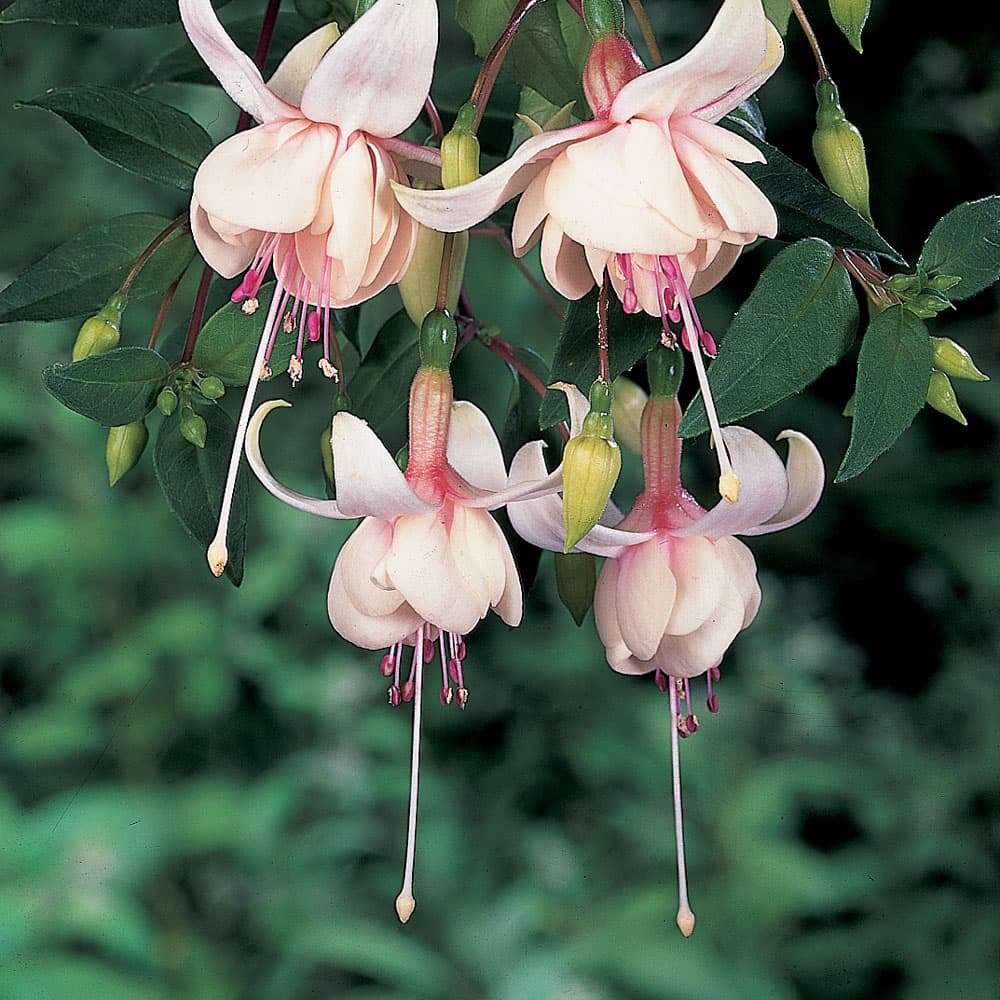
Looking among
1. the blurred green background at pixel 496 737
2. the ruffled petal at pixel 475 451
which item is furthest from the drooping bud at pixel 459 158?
the blurred green background at pixel 496 737

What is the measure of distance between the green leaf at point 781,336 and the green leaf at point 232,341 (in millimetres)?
178

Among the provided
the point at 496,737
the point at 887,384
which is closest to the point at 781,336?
the point at 887,384

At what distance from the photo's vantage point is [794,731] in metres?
1.45

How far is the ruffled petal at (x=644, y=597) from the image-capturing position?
0.54 meters

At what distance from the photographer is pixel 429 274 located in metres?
0.53

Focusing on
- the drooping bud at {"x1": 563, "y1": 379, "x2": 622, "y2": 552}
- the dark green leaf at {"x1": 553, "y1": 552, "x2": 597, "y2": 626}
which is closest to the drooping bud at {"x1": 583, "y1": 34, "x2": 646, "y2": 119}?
the drooping bud at {"x1": 563, "y1": 379, "x2": 622, "y2": 552}

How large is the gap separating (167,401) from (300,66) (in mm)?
141

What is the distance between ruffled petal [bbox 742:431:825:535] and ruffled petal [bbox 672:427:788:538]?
0.03 meters

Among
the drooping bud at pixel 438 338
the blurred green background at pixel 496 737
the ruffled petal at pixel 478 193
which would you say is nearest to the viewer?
the ruffled petal at pixel 478 193

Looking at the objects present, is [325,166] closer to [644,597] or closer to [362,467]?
[362,467]

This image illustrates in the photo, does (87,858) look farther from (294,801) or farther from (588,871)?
(588,871)

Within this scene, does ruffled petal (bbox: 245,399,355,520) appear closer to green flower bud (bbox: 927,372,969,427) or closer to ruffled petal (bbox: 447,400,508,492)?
ruffled petal (bbox: 447,400,508,492)

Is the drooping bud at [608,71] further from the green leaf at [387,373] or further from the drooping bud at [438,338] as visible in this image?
the green leaf at [387,373]

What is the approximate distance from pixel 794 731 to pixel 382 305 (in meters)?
0.58
